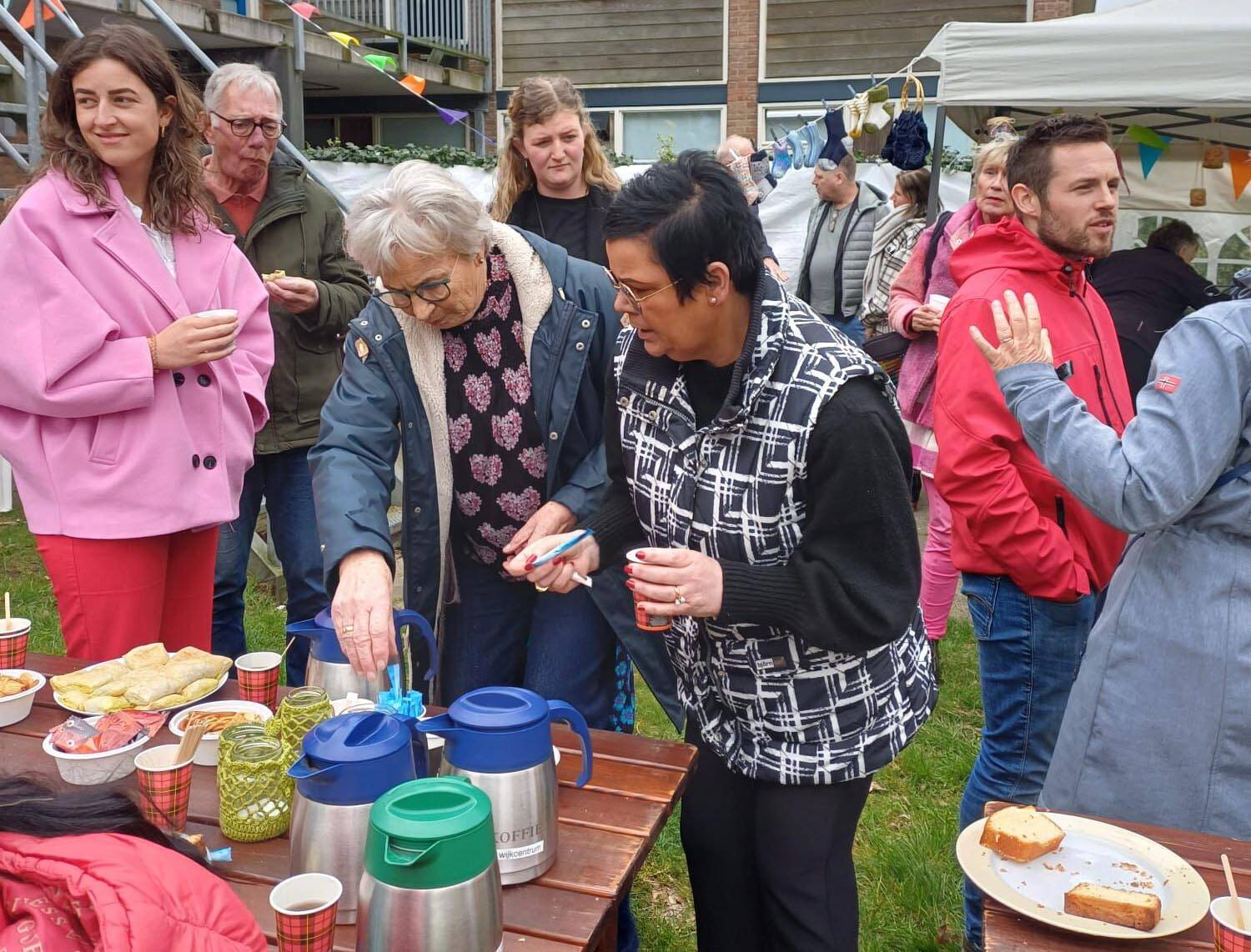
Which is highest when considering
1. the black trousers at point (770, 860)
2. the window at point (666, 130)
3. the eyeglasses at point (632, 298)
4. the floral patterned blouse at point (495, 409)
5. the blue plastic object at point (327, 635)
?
the window at point (666, 130)

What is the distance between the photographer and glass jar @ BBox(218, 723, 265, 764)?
164 cm

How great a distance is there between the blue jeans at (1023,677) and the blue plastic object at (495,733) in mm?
1431

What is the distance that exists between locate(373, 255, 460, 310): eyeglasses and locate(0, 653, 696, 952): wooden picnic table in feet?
2.82

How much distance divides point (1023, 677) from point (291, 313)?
8.21ft

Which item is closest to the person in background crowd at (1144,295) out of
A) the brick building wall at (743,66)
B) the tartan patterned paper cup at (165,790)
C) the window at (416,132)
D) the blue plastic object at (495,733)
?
the blue plastic object at (495,733)

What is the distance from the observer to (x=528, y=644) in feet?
8.65

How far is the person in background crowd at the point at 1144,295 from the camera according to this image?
4.30 m

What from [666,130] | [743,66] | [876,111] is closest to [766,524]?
[876,111]

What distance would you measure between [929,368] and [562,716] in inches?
120

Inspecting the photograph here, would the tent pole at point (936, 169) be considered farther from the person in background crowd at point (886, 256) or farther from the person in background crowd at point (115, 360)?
the person in background crowd at point (115, 360)

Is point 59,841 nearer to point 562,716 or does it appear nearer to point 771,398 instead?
point 562,716

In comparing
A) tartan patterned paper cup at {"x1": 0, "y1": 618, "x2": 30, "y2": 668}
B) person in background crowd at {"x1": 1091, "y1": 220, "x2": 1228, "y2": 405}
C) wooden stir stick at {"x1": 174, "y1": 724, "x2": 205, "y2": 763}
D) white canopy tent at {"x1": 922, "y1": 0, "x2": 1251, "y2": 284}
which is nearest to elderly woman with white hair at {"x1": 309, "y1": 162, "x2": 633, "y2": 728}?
wooden stir stick at {"x1": 174, "y1": 724, "x2": 205, "y2": 763}

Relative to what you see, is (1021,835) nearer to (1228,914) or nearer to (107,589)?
(1228,914)

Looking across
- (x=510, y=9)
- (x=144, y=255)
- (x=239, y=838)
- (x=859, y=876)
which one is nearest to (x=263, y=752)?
(x=239, y=838)
